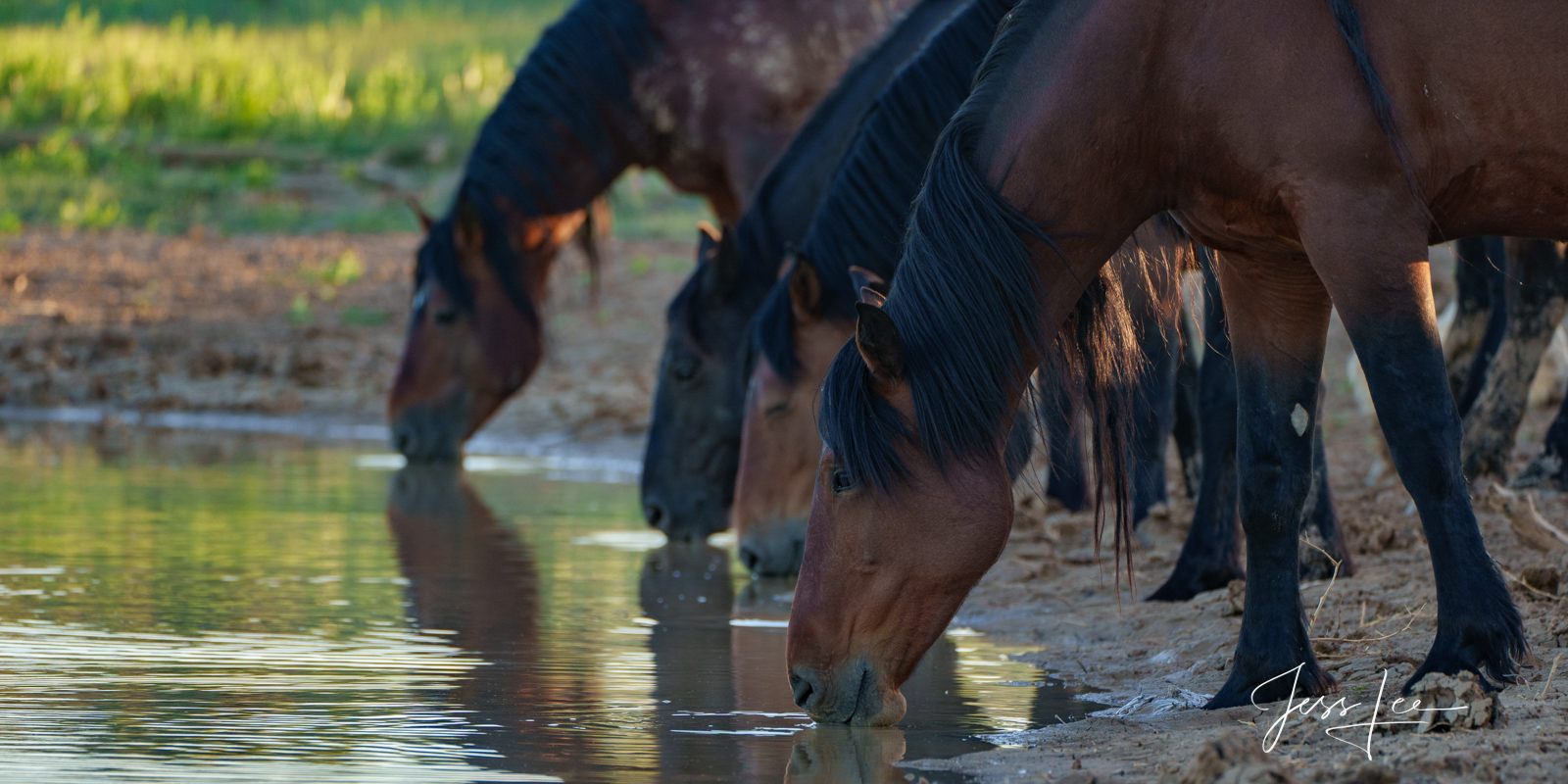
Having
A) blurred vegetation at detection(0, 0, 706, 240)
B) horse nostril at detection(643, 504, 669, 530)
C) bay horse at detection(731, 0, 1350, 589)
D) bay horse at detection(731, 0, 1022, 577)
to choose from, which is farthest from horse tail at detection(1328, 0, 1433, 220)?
blurred vegetation at detection(0, 0, 706, 240)

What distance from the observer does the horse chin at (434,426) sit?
8898 millimetres

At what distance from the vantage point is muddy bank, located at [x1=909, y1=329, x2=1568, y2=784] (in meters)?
3.01

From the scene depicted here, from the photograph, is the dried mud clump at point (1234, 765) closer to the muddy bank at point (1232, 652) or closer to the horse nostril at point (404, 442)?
the muddy bank at point (1232, 652)

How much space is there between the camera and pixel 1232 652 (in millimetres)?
4363

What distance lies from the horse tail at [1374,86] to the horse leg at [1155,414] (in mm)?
1816

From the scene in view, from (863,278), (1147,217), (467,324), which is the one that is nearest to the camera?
(1147,217)

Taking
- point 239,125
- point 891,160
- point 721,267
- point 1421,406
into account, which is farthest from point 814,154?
point 239,125

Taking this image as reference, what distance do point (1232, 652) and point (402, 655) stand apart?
78.5 inches

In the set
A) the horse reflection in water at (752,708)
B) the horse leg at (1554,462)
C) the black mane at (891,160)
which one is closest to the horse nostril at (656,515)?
the horse reflection in water at (752,708)

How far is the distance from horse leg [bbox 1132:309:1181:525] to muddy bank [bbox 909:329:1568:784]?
0.37 feet

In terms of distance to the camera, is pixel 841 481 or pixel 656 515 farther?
pixel 656 515

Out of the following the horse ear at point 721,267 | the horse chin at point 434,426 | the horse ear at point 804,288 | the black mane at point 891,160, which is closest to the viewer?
the black mane at point 891,160

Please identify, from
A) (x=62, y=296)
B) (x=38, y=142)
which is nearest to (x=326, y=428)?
(x=62, y=296)

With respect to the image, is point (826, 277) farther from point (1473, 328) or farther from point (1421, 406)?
point (1473, 328)
